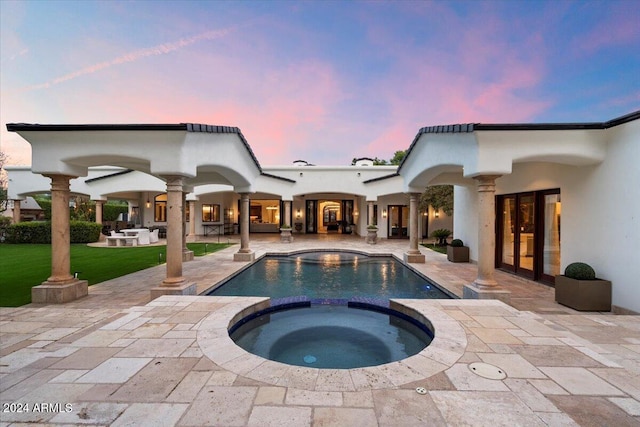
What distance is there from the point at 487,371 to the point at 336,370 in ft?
5.22

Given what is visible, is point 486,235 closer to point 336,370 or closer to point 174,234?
point 336,370

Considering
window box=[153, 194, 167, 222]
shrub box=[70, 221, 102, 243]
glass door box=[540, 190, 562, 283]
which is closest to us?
glass door box=[540, 190, 562, 283]

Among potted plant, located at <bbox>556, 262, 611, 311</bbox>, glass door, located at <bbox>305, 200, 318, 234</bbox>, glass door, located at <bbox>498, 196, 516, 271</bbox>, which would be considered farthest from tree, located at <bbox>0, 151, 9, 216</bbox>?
potted plant, located at <bbox>556, 262, 611, 311</bbox>

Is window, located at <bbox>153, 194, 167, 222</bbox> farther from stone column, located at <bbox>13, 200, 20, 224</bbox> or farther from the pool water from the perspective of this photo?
the pool water

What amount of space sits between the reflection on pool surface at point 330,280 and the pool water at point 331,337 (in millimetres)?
1414

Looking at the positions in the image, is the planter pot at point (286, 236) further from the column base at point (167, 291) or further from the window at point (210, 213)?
the column base at point (167, 291)

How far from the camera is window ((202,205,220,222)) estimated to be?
2084 centimetres

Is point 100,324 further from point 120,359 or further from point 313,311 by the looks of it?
point 313,311

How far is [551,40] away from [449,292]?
55.1 feet

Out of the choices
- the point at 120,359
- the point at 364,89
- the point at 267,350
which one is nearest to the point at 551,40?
the point at 364,89

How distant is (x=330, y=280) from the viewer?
27.6ft

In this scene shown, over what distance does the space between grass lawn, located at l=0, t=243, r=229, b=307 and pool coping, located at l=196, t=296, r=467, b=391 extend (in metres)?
5.08

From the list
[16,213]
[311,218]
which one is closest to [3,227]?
[16,213]

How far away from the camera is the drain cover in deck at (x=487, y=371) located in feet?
9.05
